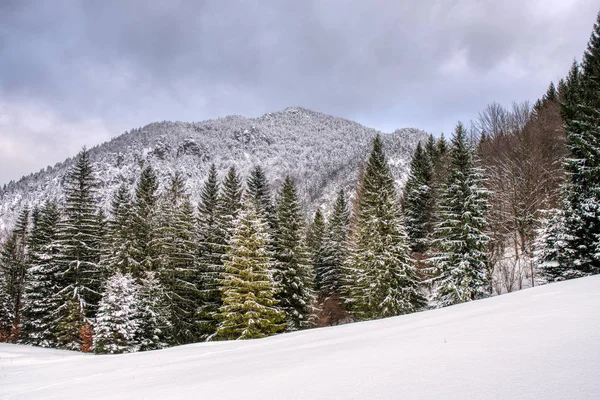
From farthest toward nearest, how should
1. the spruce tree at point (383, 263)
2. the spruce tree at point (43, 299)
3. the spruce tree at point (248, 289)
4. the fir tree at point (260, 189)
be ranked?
1. the fir tree at point (260, 189)
2. the spruce tree at point (43, 299)
3. the spruce tree at point (383, 263)
4. the spruce tree at point (248, 289)

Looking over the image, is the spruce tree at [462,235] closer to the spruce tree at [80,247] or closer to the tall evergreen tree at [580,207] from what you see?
the tall evergreen tree at [580,207]

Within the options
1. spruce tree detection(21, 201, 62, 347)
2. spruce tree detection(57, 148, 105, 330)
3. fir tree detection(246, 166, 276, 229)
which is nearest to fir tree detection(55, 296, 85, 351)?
spruce tree detection(57, 148, 105, 330)

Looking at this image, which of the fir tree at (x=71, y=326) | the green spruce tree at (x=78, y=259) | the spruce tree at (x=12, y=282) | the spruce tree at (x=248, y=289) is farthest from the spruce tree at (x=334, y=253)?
the spruce tree at (x=12, y=282)

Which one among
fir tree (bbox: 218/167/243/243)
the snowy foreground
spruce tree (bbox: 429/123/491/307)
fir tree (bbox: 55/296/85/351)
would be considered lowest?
fir tree (bbox: 55/296/85/351)

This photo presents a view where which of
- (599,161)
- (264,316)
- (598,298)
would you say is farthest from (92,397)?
(599,161)

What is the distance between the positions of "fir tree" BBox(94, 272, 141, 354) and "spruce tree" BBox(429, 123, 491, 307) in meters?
19.9

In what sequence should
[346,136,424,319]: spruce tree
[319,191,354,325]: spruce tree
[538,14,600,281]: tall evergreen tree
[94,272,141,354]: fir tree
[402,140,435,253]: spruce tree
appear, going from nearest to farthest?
[538,14,600,281]: tall evergreen tree, [94,272,141,354]: fir tree, [346,136,424,319]: spruce tree, [402,140,435,253]: spruce tree, [319,191,354,325]: spruce tree

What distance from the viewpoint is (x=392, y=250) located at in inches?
1016

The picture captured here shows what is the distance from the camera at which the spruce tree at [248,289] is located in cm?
2227

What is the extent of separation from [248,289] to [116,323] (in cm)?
849

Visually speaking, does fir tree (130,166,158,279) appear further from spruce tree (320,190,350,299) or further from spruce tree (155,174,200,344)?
spruce tree (320,190,350,299)

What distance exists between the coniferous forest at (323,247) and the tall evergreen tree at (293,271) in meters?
0.11

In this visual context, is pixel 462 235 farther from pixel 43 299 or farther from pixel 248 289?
pixel 43 299

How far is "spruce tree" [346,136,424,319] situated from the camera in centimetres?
2514
